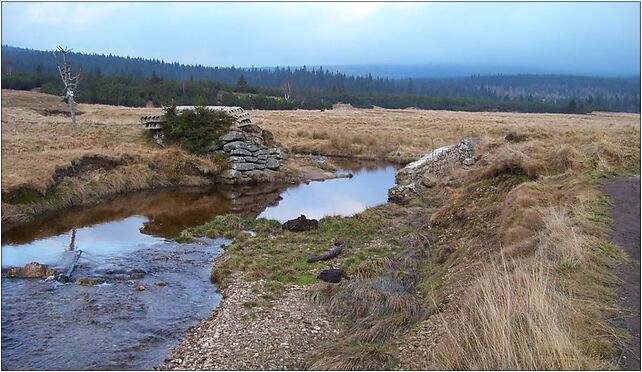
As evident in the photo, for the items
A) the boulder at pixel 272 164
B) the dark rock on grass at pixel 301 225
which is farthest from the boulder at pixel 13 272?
the boulder at pixel 272 164

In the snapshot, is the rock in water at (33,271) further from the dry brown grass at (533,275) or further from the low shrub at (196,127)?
the low shrub at (196,127)

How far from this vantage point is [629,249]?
9.96 metres

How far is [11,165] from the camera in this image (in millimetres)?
21781

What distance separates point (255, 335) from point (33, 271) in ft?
22.4

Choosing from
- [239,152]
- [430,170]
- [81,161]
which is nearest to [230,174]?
[239,152]

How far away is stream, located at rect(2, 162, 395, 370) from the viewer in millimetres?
9898

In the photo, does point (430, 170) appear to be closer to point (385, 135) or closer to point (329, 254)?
point (329, 254)

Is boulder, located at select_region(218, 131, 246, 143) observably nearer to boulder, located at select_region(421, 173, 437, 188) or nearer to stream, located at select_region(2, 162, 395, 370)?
stream, located at select_region(2, 162, 395, 370)

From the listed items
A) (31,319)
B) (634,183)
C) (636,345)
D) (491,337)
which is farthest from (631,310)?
(31,319)

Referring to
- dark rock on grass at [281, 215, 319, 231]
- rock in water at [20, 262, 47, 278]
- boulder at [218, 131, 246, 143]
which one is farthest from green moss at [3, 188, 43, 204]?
boulder at [218, 131, 246, 143]

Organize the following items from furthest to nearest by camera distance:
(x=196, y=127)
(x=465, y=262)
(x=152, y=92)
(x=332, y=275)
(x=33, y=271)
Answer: (x=152, y=92), (x=196, y=127), (x=33, y=271), (x=332, y=275), (x=465, y=262)

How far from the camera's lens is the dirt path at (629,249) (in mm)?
6883

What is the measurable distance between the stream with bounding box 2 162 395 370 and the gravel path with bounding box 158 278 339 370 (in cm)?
51

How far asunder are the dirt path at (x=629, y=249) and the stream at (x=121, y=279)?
7304mm
